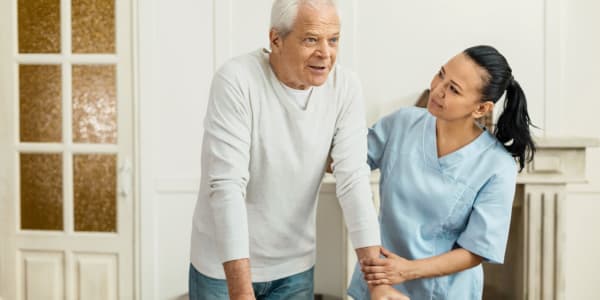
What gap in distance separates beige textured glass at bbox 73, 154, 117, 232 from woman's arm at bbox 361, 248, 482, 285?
2.18 m

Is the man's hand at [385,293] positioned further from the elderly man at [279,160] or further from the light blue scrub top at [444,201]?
the light blue scrub top at [444,201]

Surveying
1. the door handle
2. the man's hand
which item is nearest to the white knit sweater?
the man's hand

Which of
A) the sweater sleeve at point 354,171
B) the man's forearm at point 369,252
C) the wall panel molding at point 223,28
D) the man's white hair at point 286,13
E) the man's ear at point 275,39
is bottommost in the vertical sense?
the man's forearm at point 369,252

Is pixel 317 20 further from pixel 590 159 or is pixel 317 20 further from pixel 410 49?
pixel 590 159

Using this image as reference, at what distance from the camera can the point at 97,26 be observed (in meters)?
3.40

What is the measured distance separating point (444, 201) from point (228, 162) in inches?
24.7

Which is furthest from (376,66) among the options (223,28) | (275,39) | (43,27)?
(275,39)

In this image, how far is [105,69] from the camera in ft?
11.2

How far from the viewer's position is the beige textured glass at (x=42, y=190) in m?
3.48

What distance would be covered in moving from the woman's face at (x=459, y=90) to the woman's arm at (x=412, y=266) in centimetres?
36

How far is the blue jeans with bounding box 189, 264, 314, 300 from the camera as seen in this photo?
5.27 ft

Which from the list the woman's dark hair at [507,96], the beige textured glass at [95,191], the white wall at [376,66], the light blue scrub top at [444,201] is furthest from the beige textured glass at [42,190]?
the woman's dark hair at [507,96]

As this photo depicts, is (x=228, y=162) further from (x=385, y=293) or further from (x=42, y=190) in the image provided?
(x=42, y=190)

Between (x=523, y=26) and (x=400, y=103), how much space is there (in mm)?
697
